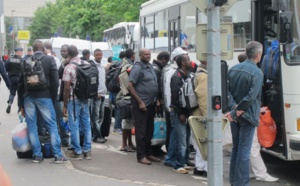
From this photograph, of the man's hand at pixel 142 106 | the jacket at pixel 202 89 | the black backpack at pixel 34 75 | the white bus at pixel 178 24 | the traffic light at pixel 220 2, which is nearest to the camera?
the traffic light at pixel 220 2

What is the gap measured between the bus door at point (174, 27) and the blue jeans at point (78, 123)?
5518mm

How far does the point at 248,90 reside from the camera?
716 centimetres

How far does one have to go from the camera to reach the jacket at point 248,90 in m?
7.08

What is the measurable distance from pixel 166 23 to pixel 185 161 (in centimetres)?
751

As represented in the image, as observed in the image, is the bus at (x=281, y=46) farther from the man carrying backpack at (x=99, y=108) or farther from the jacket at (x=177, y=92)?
the man carrying backpack at (x=99, y=108)

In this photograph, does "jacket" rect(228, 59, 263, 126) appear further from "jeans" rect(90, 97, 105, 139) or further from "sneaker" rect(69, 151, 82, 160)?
"jeans" rect(90, 97, 105, 139)

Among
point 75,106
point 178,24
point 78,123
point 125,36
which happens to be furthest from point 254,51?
point 125,36

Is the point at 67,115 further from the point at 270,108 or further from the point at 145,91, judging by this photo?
the point at 270,108

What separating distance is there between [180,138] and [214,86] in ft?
7.26

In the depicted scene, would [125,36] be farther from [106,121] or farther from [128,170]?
[128,170]

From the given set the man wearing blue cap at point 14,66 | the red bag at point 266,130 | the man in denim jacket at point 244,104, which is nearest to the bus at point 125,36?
the man wearing blue cap at point 14,66

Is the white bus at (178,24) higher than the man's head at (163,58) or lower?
higher

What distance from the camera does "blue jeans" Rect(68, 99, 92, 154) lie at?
29.4 ft

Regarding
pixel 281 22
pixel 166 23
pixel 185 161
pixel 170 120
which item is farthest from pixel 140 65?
pixel 166 23
